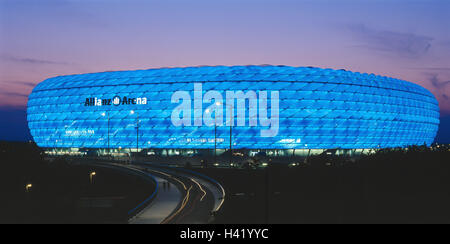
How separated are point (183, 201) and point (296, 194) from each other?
7.73m

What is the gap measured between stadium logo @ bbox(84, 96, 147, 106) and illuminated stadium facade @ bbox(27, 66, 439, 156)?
7.3 inches

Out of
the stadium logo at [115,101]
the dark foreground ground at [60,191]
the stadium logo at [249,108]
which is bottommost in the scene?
the dark foreground ground at [60,191]

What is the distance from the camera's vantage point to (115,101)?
94.3 m

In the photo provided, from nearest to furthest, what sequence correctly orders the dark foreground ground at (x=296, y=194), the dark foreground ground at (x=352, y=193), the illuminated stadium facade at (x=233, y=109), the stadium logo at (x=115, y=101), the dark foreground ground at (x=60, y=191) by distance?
the dark foreground ground at (x=352, y=193) → the dark foreground ground at (x=296, y=194) → the dark foreground ground at (x=60, y=191) → the illuminated stadium facade at (x=233, y=109) → the stadium logo at (x=115, y=101)

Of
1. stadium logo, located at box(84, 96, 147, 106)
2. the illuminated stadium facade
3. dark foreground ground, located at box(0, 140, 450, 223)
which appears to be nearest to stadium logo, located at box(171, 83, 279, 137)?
the illuminated stadium facade

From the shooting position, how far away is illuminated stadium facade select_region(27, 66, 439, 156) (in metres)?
86.3

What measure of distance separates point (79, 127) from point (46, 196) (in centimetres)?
5435

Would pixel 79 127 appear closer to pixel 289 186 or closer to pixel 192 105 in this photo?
pixel 192 105

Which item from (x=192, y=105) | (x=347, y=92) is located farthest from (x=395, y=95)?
(x=192, y=105)

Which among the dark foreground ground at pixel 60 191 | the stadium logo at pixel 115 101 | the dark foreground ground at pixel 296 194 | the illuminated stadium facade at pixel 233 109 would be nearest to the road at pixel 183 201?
the dark foreground ground at pixel 296 194

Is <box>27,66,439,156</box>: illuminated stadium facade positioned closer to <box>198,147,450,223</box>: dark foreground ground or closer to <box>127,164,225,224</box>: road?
<box>127,164,225,224</box>: road

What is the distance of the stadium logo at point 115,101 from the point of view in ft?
302

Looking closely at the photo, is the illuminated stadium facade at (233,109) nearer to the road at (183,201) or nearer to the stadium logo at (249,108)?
the stadium logo at (249,108)

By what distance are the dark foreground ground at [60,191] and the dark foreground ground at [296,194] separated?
86 millimetres
